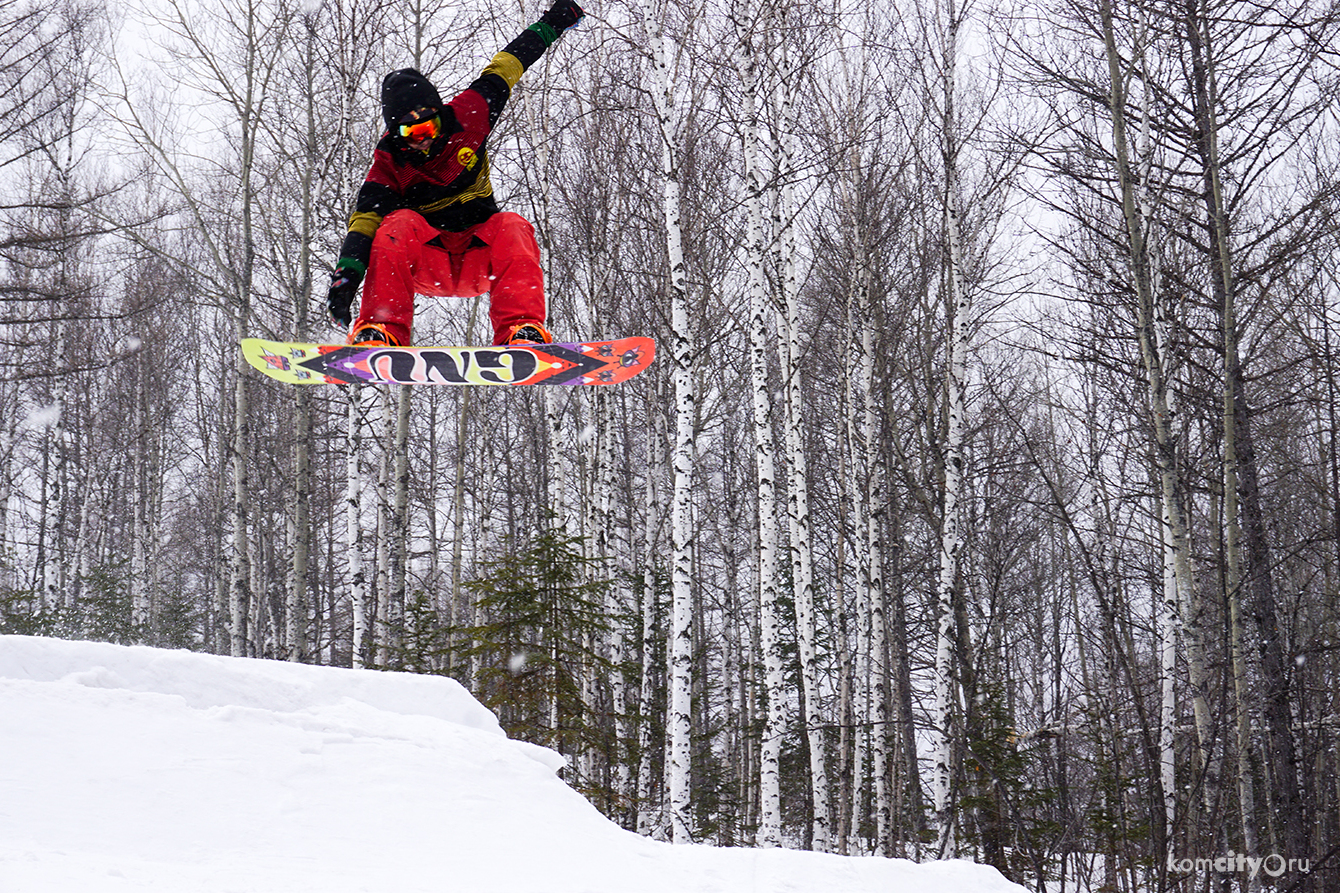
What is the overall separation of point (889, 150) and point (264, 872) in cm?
982

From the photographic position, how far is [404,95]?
3.89 metres

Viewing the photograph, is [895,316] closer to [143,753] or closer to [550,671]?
[550,671]

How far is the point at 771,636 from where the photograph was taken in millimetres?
6922

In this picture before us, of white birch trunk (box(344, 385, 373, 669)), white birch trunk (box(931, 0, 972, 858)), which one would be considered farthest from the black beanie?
white birch trunk (box(931, 0, 972, 858))

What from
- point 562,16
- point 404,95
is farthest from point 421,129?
point 562,16

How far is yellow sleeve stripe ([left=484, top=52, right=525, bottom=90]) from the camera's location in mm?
4418

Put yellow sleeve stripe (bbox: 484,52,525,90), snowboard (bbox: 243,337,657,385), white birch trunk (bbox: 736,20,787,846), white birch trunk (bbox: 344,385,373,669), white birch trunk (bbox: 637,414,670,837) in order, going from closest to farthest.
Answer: yellow sleeve stripe (bbox: 484,52,525,90), snowboard (bbox: 243,337,657,385), white birch trunk (bbox: 736,20,787,846), white birch trunk (bbox: 344,385,373,669), white birch trunk (bbox: 637,414,670,837)

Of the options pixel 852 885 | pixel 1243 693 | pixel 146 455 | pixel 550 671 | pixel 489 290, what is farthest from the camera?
pixel 146 455

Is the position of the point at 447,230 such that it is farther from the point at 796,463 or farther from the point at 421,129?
the point at 796,463

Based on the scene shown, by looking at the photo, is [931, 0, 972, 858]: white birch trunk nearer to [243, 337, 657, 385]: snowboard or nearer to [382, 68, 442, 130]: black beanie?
[243, 337, 657, 385]: snowboard

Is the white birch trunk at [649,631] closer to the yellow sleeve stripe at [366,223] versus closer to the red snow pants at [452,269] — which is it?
the red snow pants at [452,269]

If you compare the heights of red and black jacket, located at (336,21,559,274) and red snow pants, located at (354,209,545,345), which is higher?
red and black jacket, located at (336,21,559,274)

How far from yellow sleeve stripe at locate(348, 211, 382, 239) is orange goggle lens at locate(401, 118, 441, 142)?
558 mm

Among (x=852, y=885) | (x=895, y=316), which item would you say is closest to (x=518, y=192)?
(x=895, y=316)
